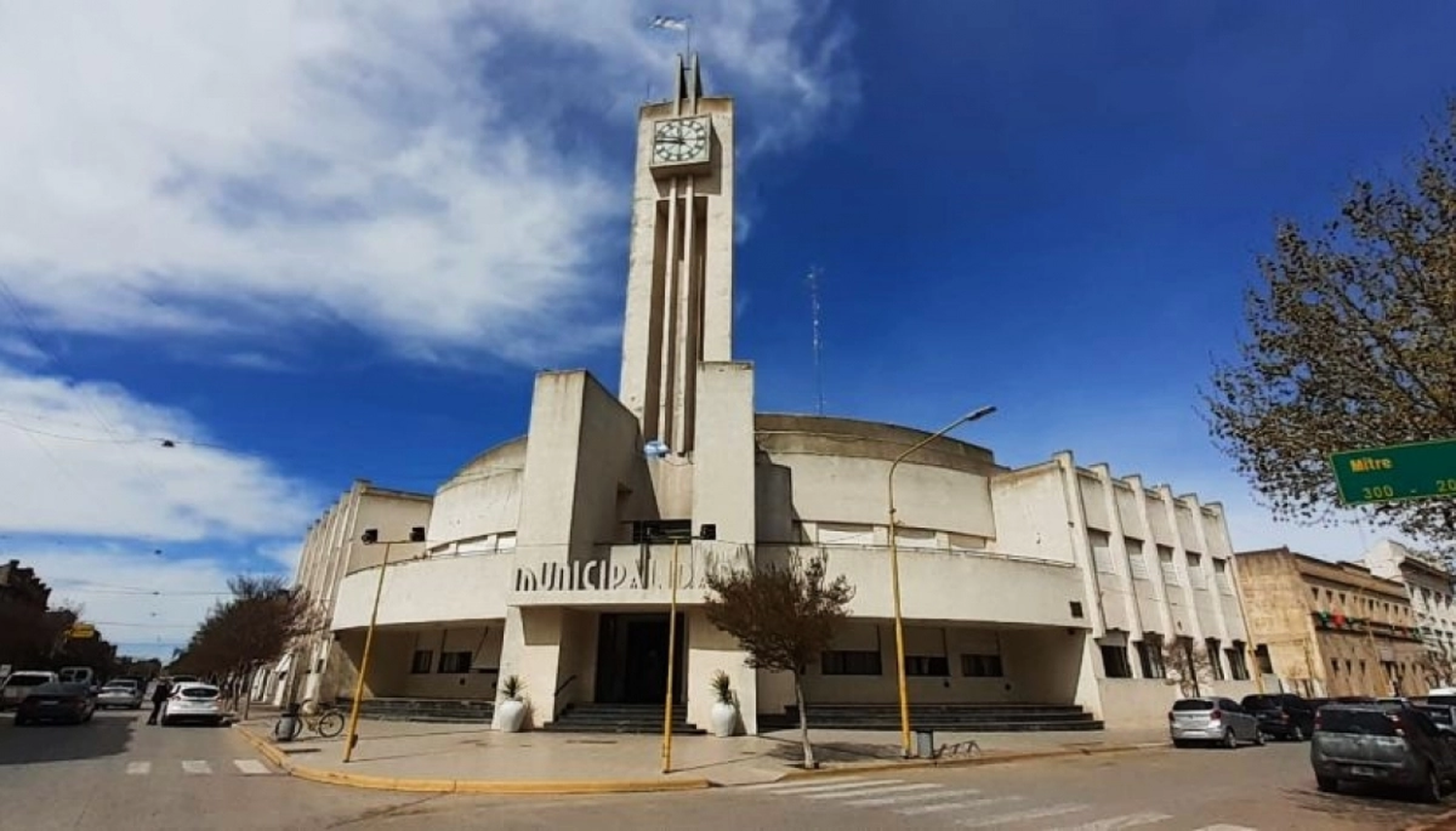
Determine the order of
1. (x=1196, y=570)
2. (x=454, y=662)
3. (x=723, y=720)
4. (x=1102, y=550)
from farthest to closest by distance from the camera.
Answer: (x=1196, y=570) < (x=1102, y=550) < (x=454, y=662) < (x=723, y=720)

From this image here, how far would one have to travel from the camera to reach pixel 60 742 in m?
20.0

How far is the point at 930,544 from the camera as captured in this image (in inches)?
1277

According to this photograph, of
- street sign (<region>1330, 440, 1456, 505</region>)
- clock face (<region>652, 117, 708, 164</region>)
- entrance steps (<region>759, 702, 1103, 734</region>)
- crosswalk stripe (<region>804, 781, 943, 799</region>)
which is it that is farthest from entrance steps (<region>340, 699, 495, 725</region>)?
clock face (<region>652, 117, 708, 164</region>)

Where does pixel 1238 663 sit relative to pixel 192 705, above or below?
above

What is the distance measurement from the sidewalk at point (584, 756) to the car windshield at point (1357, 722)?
715cm

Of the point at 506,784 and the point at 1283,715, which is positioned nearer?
the point at 506,784

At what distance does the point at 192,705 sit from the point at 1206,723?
3604cm

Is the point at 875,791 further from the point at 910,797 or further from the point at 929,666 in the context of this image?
the point at 929,666

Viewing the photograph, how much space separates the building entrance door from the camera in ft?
84.9

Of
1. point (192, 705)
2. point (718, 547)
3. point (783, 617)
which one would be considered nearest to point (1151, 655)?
point (718, 547)

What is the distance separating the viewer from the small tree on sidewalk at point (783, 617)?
1695 centimetres

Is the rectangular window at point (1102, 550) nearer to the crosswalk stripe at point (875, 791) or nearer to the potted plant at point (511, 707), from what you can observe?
the crosswalk stripe at point (875, 791)

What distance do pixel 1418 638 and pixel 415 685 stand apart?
77.9 meters

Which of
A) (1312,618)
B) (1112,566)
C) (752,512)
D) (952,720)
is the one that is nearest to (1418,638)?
(1312,618)
